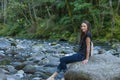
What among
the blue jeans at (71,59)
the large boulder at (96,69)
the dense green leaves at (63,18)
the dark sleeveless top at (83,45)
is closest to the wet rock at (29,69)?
the blue jeans at (71,59)

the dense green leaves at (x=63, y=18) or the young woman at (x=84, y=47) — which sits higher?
the young woman at (x=84, y=47)

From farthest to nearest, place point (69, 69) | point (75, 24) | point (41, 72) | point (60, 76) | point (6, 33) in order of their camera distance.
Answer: point (6, 33) → point (75, 24) → point (41, 72) → point (60, 76) → point (69, 69)

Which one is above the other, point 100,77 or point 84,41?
point 84,41

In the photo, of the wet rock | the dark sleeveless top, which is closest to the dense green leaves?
the wet rock

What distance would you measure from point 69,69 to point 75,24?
63.8 ft

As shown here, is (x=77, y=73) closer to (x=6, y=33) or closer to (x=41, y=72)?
(x=41, y=72)

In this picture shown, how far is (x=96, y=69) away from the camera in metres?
7.10

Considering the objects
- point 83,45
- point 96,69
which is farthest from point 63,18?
point 96,69

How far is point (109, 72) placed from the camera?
7.01 meters

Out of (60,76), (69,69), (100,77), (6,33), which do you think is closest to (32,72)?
(60,76)

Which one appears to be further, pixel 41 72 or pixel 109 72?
pixel 41 72

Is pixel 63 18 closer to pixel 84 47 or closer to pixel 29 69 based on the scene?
pixel 29 69

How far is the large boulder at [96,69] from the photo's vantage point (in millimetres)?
6934

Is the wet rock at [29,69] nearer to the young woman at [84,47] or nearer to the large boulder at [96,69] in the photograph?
the young woman at [84,47]
